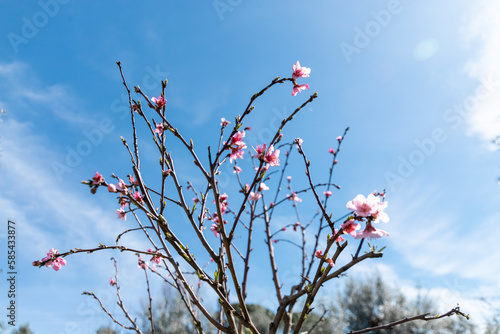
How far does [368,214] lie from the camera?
55.2 inches

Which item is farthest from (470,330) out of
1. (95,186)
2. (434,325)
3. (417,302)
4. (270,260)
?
(95,186)

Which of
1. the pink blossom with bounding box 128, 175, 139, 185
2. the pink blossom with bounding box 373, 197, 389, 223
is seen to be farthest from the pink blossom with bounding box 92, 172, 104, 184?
the pink blossom with bounding box 373, 197, 389, 223

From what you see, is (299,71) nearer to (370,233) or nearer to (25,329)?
(370,233)

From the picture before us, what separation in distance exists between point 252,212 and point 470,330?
1590cm

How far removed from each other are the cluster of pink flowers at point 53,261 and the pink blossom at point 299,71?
1.70m

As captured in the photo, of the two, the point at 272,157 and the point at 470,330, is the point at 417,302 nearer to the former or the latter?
the point at 470,330

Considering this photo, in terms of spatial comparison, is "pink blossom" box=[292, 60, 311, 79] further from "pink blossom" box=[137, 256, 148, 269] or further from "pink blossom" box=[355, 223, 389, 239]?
"pink blossom" box=[137, 256, 148, 269]

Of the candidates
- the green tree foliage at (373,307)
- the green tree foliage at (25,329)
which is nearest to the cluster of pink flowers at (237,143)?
the green tree foliage at (373,307)

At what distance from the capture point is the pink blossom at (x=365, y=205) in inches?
55.3

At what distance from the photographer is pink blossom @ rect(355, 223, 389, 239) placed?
1410 mm

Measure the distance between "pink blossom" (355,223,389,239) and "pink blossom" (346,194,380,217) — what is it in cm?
7

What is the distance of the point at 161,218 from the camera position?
171cm

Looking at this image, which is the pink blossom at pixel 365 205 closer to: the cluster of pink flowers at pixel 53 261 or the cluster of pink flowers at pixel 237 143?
the cluster of pink flowers at pixel 237 143

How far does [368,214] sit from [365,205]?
0.14 ft
